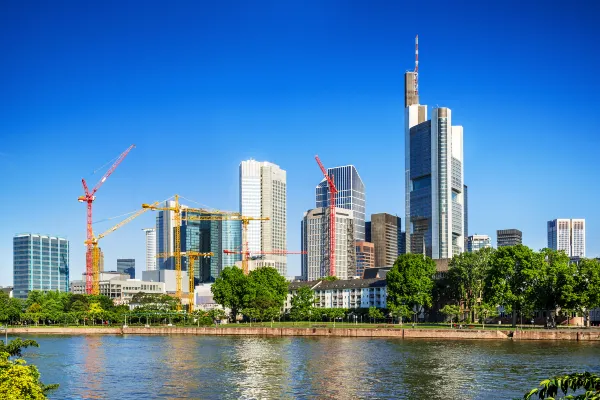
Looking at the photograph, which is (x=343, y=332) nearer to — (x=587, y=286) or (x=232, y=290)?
(x=587, y=286)

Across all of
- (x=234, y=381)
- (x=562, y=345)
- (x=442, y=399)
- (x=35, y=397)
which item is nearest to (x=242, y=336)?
(x=562, y=345)

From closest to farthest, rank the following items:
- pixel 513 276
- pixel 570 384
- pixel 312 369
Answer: pixel 570 384 < pixel 312 369 < pixel 513 276

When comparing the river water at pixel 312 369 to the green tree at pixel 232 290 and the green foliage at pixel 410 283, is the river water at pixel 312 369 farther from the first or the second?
the green tree at pixel 232 290

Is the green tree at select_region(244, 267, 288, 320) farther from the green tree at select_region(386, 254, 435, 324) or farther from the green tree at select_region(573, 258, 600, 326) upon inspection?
the green tree at select_region(573, 258, 600, 326)

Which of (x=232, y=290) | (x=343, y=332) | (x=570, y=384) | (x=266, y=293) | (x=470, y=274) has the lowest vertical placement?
(x=343, y=332)

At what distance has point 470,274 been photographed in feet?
525

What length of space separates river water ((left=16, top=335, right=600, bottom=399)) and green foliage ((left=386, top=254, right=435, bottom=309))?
43.2m

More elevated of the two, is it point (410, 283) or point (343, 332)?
point (410, 283)

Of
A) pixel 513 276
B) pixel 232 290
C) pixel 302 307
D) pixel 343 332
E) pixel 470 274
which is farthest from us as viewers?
pixel 232 290

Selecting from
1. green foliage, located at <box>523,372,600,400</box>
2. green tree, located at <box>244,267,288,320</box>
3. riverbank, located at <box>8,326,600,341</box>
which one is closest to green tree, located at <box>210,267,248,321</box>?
green tree, located at <box>244,267,288,320</box>

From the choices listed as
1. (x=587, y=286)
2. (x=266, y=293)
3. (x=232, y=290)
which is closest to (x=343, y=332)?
(x=266, y=293)

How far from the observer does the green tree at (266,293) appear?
6816 inches

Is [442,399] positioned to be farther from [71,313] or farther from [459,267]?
[71,313]

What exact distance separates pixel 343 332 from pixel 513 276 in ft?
117
